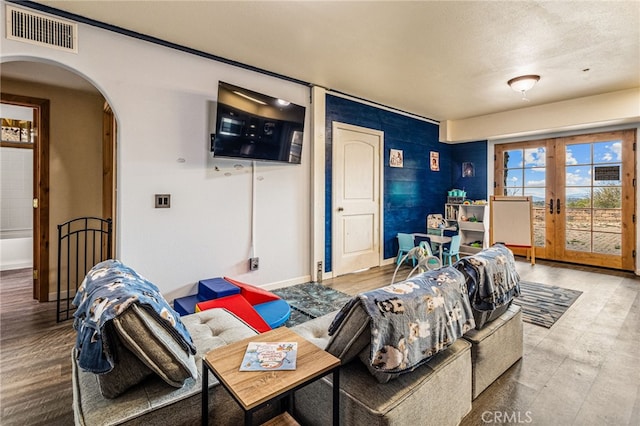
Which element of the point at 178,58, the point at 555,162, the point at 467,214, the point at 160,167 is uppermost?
the point at 178,58

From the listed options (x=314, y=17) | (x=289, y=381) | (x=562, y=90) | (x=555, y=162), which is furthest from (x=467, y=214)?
(x=289, y=381)

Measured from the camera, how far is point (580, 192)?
5094mm

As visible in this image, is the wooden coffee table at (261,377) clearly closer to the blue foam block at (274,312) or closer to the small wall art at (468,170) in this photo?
the blue foam block at (274,312)

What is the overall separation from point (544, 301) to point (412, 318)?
3039mm

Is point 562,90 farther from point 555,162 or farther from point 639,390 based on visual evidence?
point 639,390

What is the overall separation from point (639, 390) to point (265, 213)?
130 inches

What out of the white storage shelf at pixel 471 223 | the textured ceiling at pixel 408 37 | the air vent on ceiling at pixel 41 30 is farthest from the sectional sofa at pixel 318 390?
the white storage shelf at pixel 471 223

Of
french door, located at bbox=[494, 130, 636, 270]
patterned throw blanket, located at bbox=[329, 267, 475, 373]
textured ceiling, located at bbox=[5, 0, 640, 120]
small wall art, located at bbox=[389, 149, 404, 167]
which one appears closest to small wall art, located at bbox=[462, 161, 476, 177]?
french door, located at bbox=[494, 130, 636, 270]

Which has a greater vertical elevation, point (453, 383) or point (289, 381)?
point (289, 381)

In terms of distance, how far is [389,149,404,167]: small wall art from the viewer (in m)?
5.20

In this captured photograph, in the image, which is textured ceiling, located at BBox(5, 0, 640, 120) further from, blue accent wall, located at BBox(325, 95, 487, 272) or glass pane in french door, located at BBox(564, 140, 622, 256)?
glass pane in french door, located at BBox(564, 140, 622, 256)

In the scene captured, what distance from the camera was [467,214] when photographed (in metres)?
5.97

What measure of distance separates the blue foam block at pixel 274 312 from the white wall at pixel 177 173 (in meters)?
0.77

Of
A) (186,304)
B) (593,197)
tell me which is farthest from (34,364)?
(593,197)
